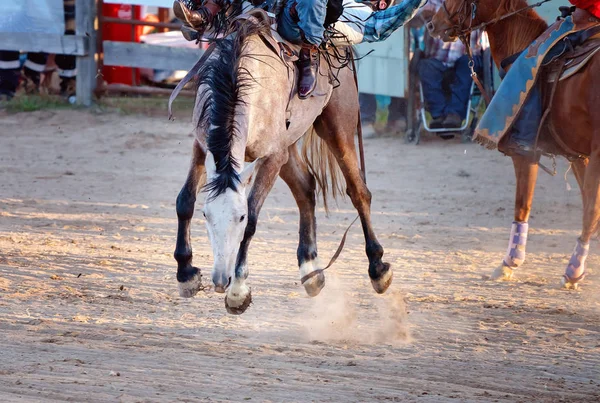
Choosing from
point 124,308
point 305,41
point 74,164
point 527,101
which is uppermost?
point 305,41

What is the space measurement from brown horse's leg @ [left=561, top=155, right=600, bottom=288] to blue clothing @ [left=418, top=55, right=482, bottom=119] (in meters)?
5.73

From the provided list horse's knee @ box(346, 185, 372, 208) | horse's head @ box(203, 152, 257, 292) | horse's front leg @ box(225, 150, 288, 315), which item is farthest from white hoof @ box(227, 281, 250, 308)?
horse's knee @ box(346, 185, 372, 208)

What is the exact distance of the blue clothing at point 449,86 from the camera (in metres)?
12.2

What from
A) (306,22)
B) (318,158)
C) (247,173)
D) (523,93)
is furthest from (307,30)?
(523,93)

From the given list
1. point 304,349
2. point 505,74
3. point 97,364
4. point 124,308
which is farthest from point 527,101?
point 97,364

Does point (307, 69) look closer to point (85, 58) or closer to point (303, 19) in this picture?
point (303, 19)

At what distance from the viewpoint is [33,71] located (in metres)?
14.3

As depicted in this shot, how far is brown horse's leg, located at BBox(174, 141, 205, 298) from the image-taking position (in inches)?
189

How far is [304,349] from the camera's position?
4.96 meters

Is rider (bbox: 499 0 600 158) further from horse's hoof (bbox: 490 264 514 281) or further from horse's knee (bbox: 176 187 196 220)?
horse's knee (bbox: 176 187 196 220)

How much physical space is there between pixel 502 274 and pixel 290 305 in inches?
72.9

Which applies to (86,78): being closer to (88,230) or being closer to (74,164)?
(74,164)

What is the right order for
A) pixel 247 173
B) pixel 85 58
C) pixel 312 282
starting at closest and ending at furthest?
pixel 247 173
pixel 312 282
pixel 85 58

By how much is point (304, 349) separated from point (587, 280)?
9.49ft
